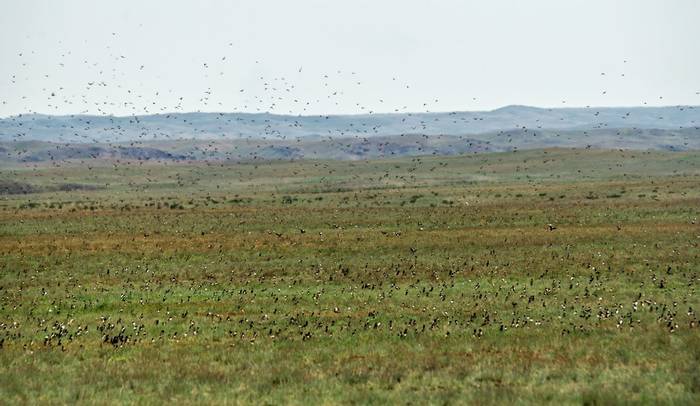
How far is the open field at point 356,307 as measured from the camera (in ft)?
50.1

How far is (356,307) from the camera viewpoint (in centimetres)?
2398

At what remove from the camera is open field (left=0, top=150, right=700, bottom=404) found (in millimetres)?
15281

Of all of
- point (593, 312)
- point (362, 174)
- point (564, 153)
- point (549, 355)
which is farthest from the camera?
point (564, 153)

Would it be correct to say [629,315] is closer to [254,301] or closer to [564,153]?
[254,301]

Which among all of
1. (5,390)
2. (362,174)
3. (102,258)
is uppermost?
(5,390)

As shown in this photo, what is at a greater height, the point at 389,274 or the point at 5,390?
the point at 5,390

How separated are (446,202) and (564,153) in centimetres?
8357

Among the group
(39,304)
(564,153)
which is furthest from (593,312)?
(564,153)

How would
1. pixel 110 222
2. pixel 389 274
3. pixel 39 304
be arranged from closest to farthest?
pixel 39 304
pixel 389 274
pixel 110 222

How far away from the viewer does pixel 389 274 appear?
1203 inches

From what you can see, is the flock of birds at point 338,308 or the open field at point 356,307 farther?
Answer: the flock of birds at point 338,308

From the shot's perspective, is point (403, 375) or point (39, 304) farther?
point (39, 304)

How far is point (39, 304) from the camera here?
25094 millimetres

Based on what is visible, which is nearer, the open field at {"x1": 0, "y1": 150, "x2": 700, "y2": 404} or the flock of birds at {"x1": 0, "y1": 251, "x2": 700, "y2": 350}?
the open field at {"x1": 0, "y1": 150, "x2": 700, "y2": 404}
